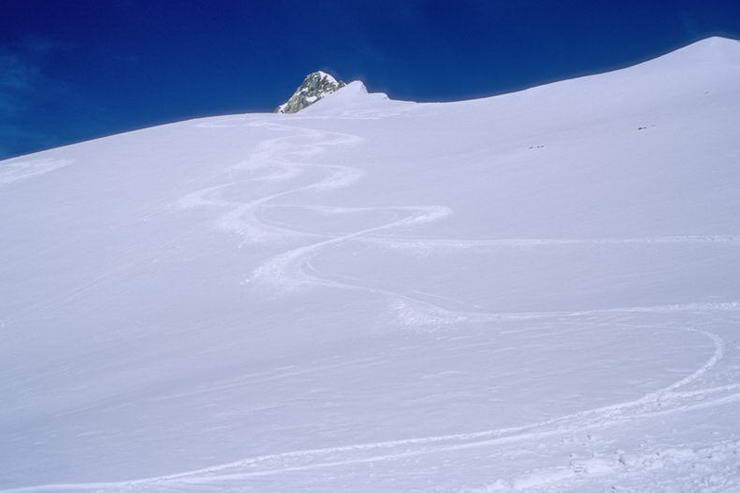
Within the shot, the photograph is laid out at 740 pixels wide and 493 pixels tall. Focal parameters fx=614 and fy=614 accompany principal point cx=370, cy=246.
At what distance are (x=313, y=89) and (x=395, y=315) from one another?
8934cm

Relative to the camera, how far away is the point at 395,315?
955 centimetres

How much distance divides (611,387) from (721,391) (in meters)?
0.91

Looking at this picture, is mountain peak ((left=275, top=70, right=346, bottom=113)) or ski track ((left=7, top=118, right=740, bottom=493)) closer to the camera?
ski track ((left=7, top=118, right=740, bottom=493))

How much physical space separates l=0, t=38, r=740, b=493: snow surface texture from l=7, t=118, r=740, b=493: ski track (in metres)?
0.04

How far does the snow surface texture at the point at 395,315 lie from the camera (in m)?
5.25

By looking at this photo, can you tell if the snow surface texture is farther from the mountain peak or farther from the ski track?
the mountain peak

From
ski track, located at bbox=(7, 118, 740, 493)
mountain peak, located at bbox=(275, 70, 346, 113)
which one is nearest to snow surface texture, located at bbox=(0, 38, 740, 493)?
ski track, located at bbox=(7, 118, 740, 493)

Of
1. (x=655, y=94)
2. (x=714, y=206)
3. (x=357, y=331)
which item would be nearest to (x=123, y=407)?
(x=357, y=331)

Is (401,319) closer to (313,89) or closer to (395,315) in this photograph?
(395,315)

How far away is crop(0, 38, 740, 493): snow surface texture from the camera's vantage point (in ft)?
17.2

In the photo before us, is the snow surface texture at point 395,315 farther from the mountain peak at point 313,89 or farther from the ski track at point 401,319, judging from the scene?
the mountain peak at point 313,89

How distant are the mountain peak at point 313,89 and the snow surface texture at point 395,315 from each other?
7159 centimetres

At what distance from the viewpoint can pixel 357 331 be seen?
9188 mm

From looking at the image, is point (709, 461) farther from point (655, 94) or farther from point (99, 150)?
point (99, 150)
